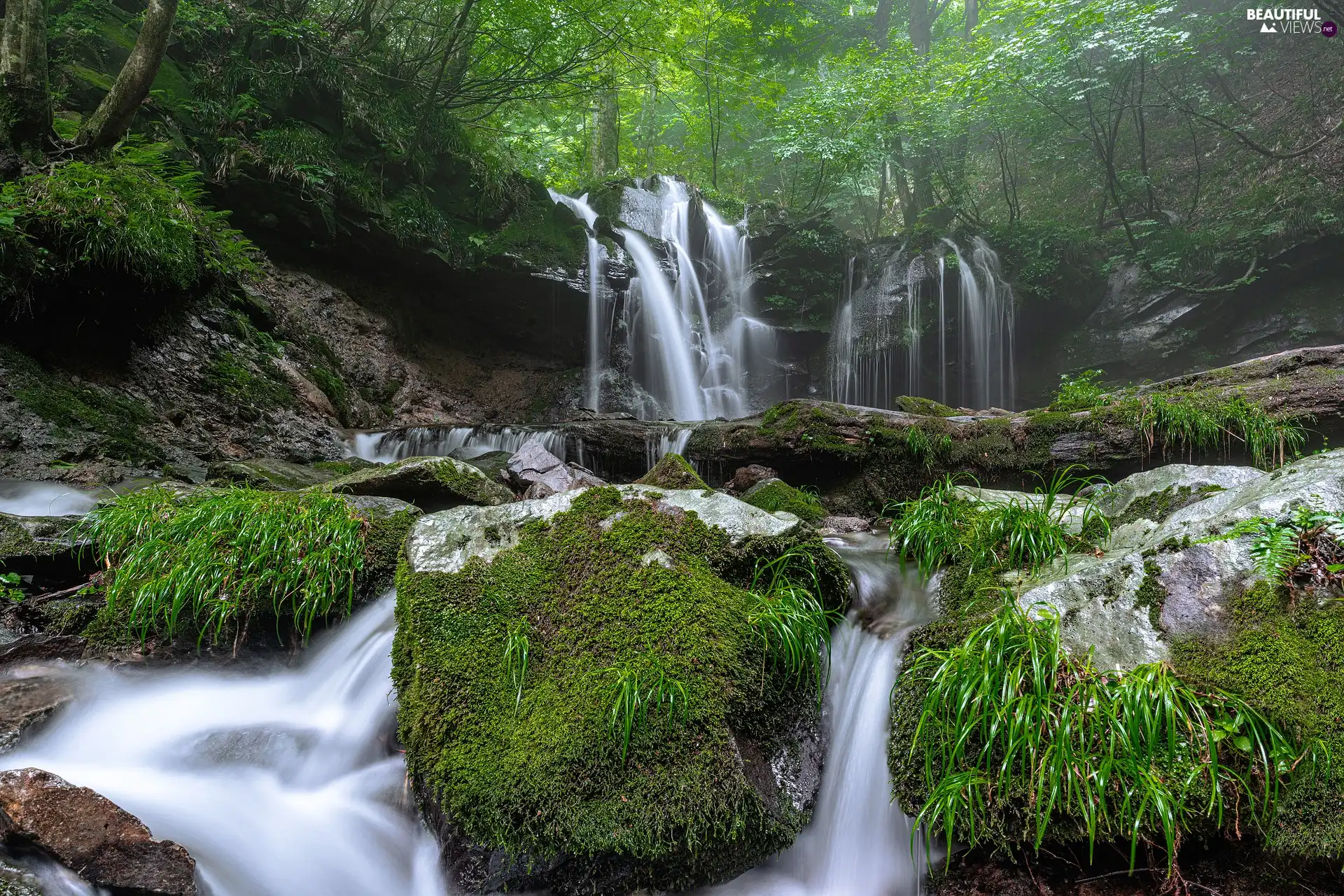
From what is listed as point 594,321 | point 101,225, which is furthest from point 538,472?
point 594,321

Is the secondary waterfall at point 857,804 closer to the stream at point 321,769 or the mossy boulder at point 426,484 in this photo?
the stream at point 321,769

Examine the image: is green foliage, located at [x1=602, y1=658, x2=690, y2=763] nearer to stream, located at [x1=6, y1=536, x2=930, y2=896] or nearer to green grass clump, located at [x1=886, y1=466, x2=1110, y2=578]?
stream, located at [x1=6, y1=536, x2=930, y2=896]

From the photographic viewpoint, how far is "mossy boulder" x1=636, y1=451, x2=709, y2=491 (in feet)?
14.7

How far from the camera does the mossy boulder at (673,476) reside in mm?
4492

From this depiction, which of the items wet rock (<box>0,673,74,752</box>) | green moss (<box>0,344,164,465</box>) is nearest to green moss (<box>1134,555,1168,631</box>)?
wet rock (<box>0,673,74,752</box>)

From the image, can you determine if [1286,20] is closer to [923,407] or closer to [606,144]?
[923,407]

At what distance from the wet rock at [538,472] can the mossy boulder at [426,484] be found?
662mm

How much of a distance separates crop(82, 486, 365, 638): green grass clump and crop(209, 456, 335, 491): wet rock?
3.07 feet

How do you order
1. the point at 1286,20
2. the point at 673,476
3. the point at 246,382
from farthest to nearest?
1. the point at 1286,20
2. the point at 246,382
3. the point at 673,476

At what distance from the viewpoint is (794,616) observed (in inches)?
98.8

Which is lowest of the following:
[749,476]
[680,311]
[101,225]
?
[749,476]

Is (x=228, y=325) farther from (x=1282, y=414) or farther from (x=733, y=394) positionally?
(x=1282, y=414)

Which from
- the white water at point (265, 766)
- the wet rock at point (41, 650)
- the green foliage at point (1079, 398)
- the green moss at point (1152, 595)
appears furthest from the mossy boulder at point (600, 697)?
the green foliage at point (1079, 398)

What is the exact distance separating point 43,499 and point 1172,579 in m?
6.69
